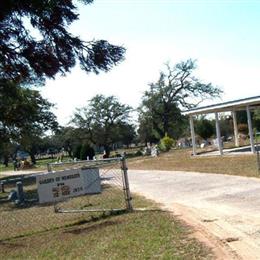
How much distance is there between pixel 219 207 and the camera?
40.4 feet

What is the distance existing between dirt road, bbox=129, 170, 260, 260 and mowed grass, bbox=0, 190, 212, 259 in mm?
317

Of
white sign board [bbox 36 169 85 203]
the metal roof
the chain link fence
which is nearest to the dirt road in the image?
the chain link fence

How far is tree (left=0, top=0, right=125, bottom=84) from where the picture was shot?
10211 millimetres

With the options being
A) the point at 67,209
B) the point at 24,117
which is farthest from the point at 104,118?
the point at 67,209

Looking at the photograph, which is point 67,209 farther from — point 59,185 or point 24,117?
point 24,117

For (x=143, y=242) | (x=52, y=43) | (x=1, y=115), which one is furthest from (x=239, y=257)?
(x=1, y=115)

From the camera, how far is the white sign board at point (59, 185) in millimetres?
13586

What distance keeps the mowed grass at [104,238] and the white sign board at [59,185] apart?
1.94 ft

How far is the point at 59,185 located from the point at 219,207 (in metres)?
3.82

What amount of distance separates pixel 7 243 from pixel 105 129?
62876mm

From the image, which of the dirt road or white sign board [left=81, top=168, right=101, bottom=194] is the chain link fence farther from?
the dirt road

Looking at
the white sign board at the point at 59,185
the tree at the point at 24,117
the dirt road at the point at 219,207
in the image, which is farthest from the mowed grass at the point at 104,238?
the tree at the point at 24,117

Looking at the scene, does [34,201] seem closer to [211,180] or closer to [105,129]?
[211,180]

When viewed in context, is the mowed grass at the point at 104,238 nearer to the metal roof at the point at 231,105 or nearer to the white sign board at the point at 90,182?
the white sign board at the point at 90,182
